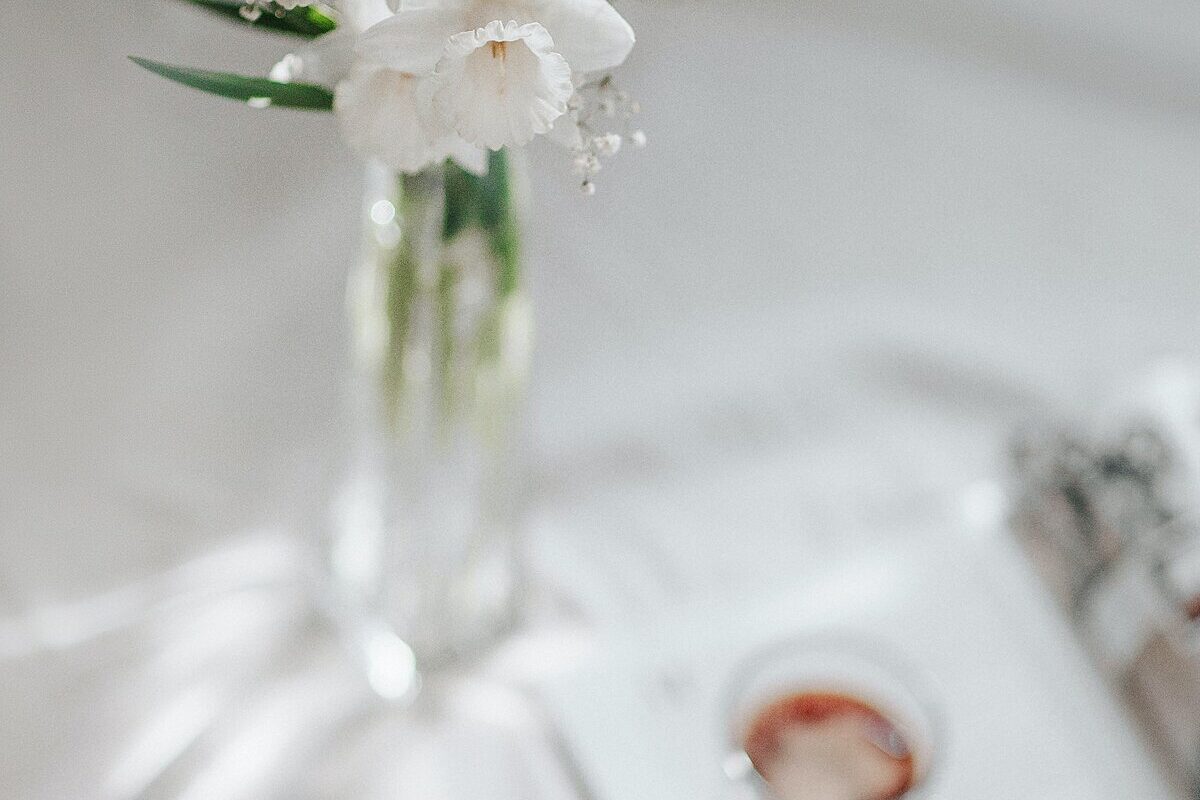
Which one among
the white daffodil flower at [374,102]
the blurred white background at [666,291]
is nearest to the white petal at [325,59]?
the white daffodil flower at [374,102]

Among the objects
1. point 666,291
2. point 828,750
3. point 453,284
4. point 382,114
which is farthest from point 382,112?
point 666,291

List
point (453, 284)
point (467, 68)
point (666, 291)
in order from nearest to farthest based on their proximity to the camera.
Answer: point (467, 68), point (453, 284), point (666, 291)

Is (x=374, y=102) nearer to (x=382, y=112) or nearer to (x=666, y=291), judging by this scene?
(x=382, y=112)

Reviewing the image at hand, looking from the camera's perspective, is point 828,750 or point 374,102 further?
point 828,750

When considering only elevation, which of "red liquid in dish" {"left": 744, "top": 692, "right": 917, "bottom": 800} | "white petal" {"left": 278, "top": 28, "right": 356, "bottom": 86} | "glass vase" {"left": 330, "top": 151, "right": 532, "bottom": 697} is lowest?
"red liquid in dish" {"left": 744, "top": 692, "right": 917, "bottom": 800}

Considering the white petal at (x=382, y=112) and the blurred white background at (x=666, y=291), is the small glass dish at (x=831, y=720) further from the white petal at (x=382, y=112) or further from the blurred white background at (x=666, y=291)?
the white petal at (x=382, y=112)

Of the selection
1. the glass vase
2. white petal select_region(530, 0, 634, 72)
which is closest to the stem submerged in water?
the glass vase

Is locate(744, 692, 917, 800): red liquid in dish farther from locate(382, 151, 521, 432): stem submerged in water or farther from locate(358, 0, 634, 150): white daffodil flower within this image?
locate(358, 0, 634, 150): white daffodil flower
